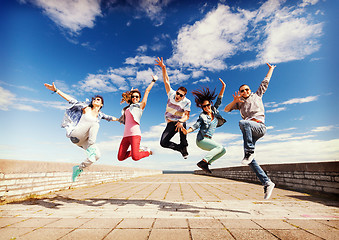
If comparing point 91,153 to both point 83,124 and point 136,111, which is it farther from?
point 136,111

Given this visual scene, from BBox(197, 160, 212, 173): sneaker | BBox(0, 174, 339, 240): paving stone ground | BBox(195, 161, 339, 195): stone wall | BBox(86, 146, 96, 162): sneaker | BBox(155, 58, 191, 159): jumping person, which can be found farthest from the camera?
BBox(195, 161, 339, 195): stone wall

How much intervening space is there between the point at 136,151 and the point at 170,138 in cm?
76

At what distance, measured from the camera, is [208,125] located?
3.54 m

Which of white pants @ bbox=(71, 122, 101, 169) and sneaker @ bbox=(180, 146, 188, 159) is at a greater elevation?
white pants @ bbox=(71, 122, 101, 169)

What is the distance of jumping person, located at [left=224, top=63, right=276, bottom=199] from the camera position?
10.6 ft

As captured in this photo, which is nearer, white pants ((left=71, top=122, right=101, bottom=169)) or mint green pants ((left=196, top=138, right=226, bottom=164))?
mint green pants ((left=196, top=138, right=226, bottom=164))

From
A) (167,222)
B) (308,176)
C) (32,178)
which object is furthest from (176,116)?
(308,176)

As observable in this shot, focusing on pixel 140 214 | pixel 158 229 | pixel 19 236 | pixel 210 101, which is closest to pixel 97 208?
pixel 140 214

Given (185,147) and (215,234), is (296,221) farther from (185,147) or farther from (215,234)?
(185,147)

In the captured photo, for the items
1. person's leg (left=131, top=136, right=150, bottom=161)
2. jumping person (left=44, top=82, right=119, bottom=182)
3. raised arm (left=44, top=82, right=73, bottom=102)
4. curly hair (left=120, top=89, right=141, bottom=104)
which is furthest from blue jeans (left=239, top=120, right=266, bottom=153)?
raised arm (left=44, top=82, right=73, bottom=102)

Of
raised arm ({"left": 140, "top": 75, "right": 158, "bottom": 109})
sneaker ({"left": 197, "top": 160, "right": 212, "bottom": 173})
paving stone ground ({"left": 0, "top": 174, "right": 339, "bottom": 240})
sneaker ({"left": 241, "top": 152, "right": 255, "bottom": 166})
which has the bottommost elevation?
paving stone ground ({"left": 0, "top": 174, "right": 339, "bottom": 240})

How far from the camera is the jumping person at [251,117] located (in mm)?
3236

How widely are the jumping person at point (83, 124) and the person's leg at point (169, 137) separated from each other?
1341 millimetres

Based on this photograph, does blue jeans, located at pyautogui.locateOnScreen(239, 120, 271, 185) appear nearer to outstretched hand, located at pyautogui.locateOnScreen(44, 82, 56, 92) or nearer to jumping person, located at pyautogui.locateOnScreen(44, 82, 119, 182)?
jumping person, located at pyautogui.locateOnScreen(44, 82, 119, 182)
